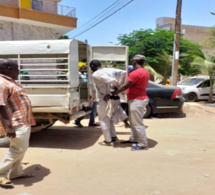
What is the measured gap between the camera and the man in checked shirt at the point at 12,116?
10.1 feet

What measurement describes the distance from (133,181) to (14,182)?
1.62m

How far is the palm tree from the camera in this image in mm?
11627

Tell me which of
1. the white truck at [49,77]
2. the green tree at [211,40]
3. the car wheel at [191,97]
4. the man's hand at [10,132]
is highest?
the green tree at [211,40]

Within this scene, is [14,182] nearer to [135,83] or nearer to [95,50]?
[135,83]

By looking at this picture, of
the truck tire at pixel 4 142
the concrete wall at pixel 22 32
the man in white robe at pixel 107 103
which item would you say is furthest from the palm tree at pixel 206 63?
the truck tire at pixel 4 142

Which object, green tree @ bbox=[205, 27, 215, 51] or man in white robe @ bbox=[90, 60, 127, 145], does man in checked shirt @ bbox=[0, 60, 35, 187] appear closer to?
man in white robe @ bbox=[90, 60, 127, 145]

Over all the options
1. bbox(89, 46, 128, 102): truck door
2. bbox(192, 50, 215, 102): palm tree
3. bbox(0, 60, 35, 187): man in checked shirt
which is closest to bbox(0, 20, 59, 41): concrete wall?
bbox(89, 46, 128, 102): truck door

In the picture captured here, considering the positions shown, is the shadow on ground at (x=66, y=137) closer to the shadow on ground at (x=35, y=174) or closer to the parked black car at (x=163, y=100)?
the shadow on ground at (x=35, y=174)

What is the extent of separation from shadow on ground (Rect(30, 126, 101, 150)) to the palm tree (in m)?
6.94

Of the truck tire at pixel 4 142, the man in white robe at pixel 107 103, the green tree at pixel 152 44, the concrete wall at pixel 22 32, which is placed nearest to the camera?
the man in white robe at pixel 107 103

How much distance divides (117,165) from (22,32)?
1264 cm

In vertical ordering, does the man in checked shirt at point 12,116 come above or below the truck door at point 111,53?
below

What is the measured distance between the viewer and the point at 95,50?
6816 mm

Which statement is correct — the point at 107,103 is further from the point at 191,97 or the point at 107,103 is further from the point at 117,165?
the point at 191,97
